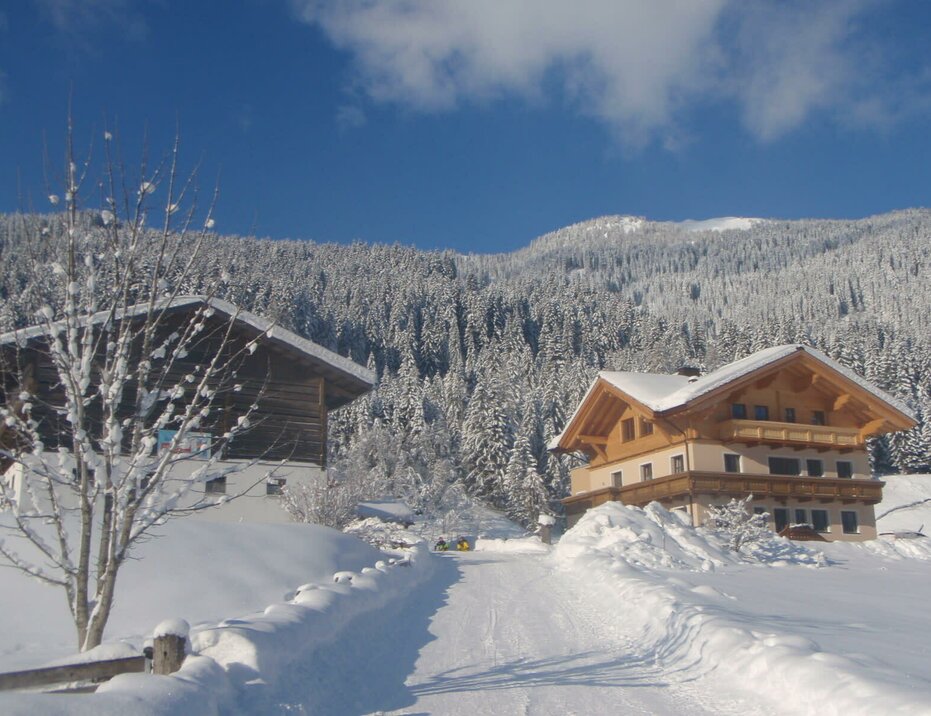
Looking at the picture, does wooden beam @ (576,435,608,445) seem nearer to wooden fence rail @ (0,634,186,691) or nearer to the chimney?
the chimney

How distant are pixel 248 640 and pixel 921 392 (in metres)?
84.2

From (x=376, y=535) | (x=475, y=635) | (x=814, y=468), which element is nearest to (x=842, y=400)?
(x=814, y=468)

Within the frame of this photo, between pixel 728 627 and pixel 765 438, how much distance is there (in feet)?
89.8

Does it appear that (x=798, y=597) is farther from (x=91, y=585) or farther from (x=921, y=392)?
(x=921, y=392)

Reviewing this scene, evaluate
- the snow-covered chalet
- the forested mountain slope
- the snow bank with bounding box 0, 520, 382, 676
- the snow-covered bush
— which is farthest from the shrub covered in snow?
the snow-covered chalet

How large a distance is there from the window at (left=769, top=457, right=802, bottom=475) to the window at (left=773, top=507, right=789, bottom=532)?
1.76 meters

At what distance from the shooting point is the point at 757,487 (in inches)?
1341

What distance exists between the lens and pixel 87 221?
787 cm

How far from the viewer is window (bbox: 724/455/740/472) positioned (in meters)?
34.9

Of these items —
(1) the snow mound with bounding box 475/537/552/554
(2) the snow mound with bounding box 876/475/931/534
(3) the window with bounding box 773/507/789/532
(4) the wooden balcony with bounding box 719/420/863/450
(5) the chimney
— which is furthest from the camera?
(2) the snow mound with bounding box 876/475/931/534

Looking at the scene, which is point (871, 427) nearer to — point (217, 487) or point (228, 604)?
point (217, 487)

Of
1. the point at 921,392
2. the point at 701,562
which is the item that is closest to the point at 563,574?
the point at 701,562

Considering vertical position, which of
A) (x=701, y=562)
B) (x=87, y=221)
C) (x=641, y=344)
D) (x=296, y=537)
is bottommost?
(x=701, y=562)

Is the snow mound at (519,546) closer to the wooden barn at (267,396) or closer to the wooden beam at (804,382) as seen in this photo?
the wooden barn at (267,396)
